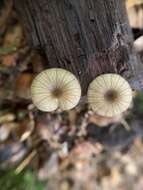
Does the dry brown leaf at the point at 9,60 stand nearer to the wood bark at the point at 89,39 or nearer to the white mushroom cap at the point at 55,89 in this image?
the wood bark at the point at 89,39

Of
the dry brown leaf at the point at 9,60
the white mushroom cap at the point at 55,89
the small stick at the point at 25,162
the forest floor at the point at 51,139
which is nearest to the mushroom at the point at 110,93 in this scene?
the white mushroom cap at the point at 55,89

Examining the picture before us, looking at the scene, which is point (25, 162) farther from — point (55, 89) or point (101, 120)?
point (55, 89)

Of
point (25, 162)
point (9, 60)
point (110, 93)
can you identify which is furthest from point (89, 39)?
point (25, 162)

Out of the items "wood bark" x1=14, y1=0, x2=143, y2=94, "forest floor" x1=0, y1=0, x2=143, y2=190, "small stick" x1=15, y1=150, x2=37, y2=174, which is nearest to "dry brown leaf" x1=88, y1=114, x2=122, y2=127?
"forest floor" x1=0, y1=0, x2=143, y2=190

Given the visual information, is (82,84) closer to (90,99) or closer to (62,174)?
(90,99)

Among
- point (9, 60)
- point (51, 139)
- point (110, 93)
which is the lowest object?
point (51, 139)

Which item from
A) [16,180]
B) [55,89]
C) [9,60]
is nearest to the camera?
[55,89]

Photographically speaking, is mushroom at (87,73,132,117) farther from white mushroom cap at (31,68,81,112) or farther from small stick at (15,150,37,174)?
small stick at (15,150,37,174)
